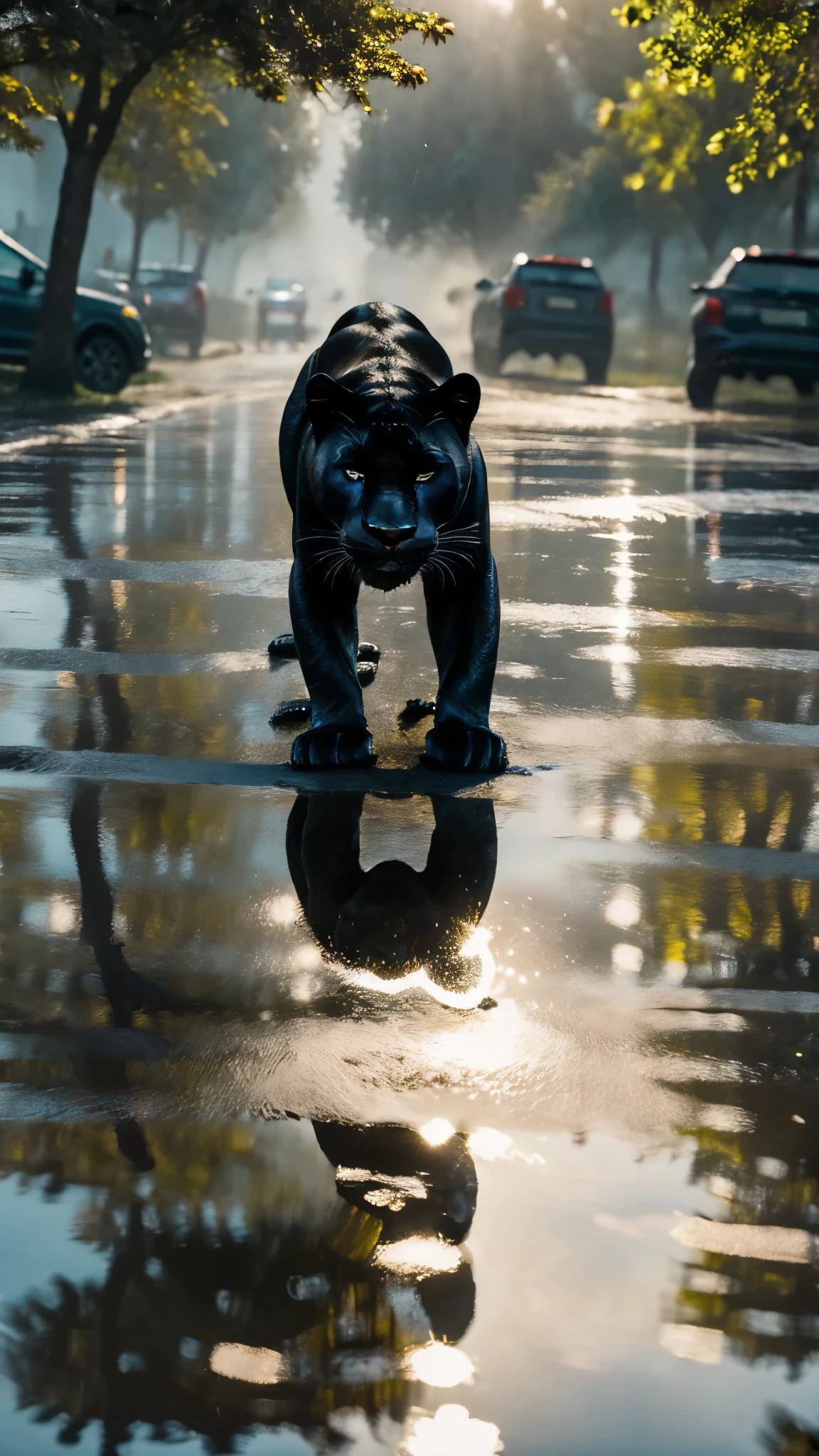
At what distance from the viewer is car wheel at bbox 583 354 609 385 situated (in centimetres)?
3194

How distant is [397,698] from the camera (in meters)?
6.85

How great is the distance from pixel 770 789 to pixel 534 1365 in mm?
3332

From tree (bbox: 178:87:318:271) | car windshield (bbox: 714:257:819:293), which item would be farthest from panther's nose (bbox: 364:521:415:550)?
tree (bbox: 178:87:318:271)

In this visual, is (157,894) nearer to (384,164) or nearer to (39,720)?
(39,720)

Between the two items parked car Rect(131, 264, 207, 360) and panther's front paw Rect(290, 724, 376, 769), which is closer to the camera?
panther's front paw Rect(290, 724, 376, 769)

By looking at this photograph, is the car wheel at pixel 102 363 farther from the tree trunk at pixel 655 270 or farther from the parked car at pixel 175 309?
the tree trunk at pixel 655 270

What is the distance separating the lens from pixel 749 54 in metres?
23.5

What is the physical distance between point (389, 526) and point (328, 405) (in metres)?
0.42

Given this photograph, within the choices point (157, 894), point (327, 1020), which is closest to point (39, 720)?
point (157, 894)

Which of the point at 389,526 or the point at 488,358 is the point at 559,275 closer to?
the point at 488,358

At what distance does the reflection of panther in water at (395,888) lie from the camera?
3967 millimetres

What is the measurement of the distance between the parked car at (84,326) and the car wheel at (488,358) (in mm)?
9805

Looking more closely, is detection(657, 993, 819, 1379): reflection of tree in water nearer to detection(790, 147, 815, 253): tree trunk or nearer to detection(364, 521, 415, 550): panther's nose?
detection(364, 521, 415, 550): panther's nose

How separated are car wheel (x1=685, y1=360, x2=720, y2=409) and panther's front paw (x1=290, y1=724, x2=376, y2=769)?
20.9 m
